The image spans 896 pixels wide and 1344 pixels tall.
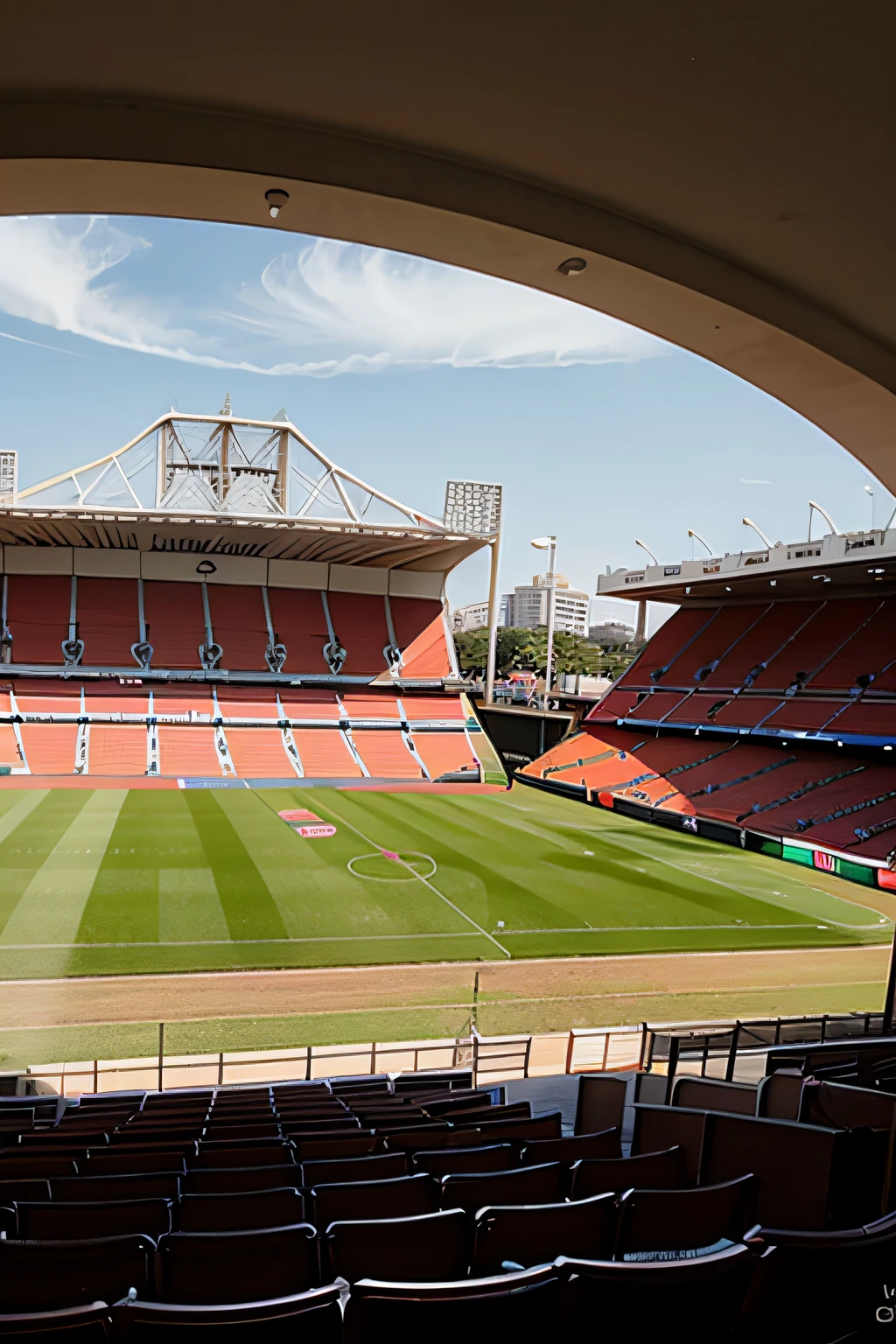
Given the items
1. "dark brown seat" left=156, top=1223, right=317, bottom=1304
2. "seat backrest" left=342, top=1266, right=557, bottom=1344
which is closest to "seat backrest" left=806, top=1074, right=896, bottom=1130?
"seat backrest" left=342, top=1266, right=557, bottom=1344

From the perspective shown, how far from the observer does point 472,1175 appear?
3121 mm

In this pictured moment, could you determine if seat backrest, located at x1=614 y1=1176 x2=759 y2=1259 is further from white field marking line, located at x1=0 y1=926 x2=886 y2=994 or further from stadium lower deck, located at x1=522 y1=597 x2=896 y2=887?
stadium lower deck, located at x1=522 y1=597 x2=896 y2=887

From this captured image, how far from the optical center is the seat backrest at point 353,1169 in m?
3.50

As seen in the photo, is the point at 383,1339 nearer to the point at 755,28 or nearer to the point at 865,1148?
the point at 865,1148

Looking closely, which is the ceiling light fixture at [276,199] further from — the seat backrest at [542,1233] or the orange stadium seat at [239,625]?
the orange stadium seat at [239,625]

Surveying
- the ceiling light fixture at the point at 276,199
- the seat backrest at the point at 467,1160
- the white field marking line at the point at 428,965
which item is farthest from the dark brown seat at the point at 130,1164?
the white field marking line at the point at 428,965

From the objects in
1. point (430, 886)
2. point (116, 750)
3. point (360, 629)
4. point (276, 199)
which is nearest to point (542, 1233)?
point (276, 199)

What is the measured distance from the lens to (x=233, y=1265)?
238cm

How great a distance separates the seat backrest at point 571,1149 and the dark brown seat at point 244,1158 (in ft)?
3.79

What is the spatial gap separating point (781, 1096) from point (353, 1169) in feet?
7.41

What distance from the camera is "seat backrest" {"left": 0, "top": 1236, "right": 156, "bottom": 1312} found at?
7.36ft

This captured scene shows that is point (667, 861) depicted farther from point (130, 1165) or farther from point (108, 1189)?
point (108, 1189)

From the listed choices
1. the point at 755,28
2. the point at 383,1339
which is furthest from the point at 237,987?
the point at 755,28

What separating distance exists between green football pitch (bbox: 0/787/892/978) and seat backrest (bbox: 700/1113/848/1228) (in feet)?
42.7
